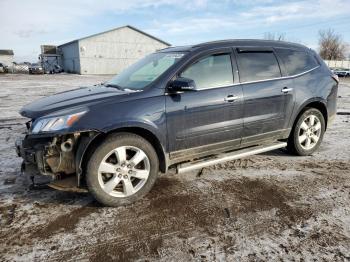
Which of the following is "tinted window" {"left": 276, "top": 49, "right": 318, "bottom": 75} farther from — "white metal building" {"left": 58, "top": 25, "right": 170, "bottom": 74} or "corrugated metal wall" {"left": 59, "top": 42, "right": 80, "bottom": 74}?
"corrugated metal wall" {"left": 59, "top": 42, "right": 80, "bottom": 74}

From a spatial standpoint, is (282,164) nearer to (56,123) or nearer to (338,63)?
(56,123)

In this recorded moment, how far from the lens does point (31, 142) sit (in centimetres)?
326

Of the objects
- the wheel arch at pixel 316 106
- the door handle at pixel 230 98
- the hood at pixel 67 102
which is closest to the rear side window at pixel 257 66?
the door handle at pixel 230 98

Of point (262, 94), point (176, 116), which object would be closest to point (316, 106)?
point (262, 94)

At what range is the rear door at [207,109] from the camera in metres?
3.60

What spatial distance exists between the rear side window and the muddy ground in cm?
137

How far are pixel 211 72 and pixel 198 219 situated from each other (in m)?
1.86

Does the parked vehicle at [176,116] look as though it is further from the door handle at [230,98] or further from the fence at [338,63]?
the fence at [338,63]

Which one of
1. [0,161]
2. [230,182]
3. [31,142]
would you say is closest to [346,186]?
[230,182]

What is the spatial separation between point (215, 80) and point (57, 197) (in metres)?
2.44

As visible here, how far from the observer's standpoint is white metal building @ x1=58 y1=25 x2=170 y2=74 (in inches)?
1725

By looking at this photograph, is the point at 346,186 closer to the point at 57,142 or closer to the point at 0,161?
the point at 57,142

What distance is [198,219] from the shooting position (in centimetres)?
310

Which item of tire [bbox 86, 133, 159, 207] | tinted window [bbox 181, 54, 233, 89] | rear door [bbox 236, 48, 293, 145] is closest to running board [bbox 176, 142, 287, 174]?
rear door [bbox 236, 48, 293, 145]
